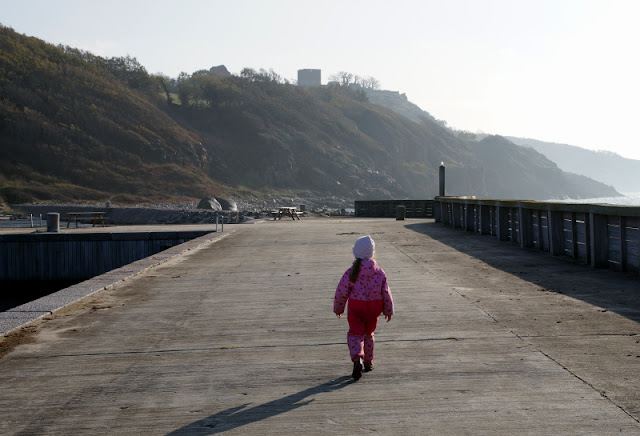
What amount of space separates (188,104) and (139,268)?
14562cm

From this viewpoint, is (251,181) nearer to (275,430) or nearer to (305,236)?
(305,236)

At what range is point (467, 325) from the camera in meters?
7.92

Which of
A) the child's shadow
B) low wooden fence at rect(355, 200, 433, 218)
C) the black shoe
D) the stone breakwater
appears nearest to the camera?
the child's shadow

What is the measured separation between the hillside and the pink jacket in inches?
3373

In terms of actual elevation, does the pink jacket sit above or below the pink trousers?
above

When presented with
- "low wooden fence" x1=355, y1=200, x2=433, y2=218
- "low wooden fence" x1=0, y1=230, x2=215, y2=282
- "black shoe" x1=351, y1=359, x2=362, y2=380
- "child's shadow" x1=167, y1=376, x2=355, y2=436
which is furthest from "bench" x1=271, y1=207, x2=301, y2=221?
"child's shadow" x1=167, y1=376, x2=355, y2=436

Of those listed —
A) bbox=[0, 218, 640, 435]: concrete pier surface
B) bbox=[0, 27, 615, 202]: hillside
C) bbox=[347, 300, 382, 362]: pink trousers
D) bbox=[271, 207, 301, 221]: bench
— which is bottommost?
bbox=[0, 218, 640, 435]: concrete pier surface

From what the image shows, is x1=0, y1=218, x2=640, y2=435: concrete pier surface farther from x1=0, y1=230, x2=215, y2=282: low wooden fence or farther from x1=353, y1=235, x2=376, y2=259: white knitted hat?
x1=0, y1=230, x2=215, y2=282: low wooden fence

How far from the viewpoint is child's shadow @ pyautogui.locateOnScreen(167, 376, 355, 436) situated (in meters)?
4.60

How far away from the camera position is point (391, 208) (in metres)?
50.1

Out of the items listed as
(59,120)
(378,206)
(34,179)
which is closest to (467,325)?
(378,206)

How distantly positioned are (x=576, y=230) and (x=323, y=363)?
9.95m

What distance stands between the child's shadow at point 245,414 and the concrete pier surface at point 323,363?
2cm

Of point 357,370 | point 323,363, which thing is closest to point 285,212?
point 323,363
